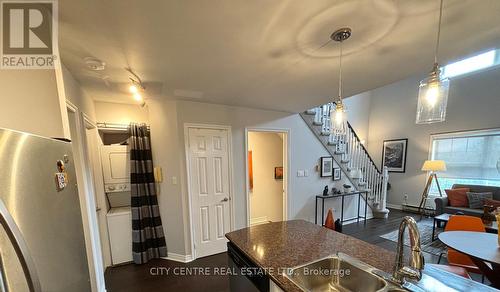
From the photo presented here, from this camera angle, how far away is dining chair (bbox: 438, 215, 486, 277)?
→ 1.92 meters

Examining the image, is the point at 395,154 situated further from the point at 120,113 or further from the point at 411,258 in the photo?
the point at 120,113

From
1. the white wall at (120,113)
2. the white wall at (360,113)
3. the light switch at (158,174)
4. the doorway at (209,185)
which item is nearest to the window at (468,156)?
the white wall at (360,113)

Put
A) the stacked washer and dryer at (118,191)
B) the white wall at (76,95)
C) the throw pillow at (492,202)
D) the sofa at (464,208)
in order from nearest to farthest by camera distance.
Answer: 1. the white wall at (76,95)
2. the stacked washer and dryer at (118,191)
3. the throw pillow at (492,202)
4. the sofa at (464,208)

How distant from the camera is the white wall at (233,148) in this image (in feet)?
8.81

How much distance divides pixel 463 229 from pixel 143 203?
12.9ft

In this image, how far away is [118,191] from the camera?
2785mm

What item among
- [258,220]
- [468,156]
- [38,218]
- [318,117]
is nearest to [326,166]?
[318,117]

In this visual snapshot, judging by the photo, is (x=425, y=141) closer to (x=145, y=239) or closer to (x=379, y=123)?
(x=379, y=123)

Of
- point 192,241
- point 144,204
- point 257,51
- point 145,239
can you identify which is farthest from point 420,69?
point 145,239

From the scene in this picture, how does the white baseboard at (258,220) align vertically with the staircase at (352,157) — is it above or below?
below

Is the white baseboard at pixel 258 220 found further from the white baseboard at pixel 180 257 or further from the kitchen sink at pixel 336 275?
the kitchen sink at pixel 336 275

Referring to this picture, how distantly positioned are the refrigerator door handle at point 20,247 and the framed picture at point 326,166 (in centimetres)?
399

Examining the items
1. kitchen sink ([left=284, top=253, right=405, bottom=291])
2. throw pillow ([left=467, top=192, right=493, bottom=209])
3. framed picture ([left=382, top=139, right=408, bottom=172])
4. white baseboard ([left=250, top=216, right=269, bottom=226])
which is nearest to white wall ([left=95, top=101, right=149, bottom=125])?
kitchen sink ([left=284, top=253, right=405, bottom=291])

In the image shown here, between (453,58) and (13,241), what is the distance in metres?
3.16
